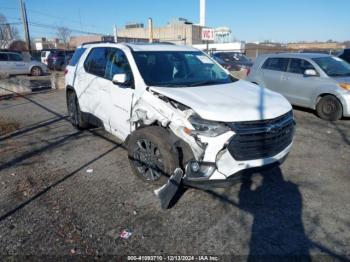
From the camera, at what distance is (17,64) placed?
18.1 meters

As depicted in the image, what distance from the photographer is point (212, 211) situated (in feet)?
10.8

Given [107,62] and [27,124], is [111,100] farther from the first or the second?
[27,124]

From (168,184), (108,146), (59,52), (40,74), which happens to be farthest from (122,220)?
(59,52)

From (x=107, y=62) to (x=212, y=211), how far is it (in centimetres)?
302

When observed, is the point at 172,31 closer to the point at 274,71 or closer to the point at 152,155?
the point at 274,71

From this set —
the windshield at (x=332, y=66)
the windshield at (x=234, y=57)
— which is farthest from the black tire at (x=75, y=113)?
the windshield at (x=234, y=57)

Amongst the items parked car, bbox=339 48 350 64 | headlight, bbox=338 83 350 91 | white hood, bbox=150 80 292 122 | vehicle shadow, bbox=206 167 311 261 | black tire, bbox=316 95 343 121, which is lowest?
vehicle shadow, bbox=206 167 311 261

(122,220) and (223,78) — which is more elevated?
(223,78)

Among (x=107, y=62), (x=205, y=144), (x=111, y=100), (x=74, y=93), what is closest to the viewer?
(x=205, y=144)

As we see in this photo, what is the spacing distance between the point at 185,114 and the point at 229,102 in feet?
1.93

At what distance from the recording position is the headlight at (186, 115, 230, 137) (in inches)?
119

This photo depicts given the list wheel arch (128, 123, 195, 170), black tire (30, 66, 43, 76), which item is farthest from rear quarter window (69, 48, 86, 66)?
black tire (30, 66, 43, 76)

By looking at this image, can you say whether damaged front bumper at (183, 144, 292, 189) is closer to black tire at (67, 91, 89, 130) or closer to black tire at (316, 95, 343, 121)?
black tire at (67, 91, 89, 130)

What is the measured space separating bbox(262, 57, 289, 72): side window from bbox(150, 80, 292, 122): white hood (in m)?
4.69
